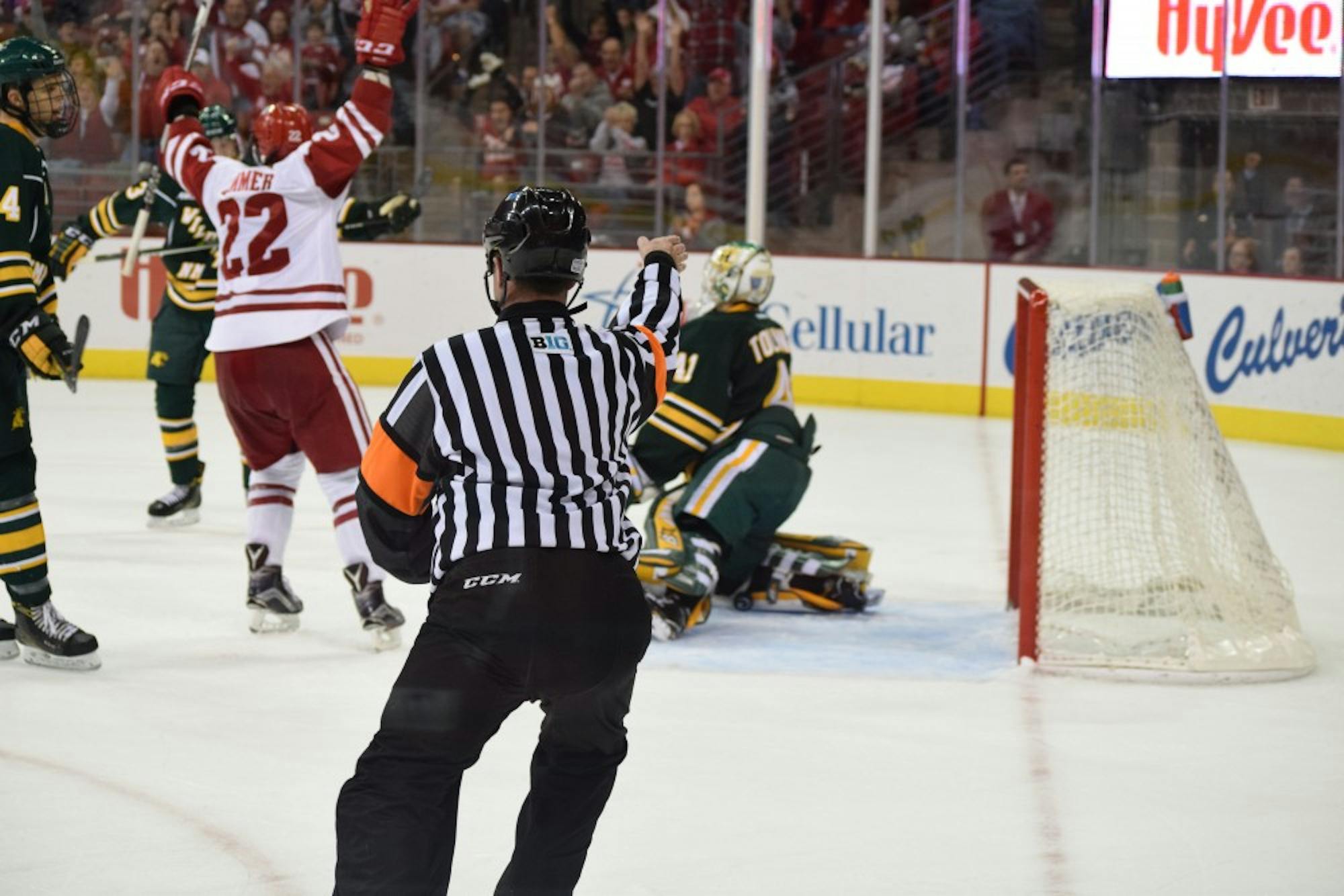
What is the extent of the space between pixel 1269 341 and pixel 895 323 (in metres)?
1.96

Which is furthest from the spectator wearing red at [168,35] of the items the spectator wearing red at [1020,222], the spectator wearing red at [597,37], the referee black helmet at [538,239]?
the referee black helmet at [538,239]

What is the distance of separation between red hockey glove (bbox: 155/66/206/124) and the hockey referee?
2757 millimetres

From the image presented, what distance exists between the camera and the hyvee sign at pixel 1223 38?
38.2 ft

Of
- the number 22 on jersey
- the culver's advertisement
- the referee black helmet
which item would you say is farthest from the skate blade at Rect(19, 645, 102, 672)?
the culver's advertisement

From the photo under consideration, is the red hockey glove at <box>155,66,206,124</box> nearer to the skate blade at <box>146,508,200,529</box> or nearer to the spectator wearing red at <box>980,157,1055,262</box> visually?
the skate blade at <box>146,508,200,529</box>

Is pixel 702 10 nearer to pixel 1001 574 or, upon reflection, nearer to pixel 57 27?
pixel 57 27

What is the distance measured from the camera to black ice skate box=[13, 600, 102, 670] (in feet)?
15.3

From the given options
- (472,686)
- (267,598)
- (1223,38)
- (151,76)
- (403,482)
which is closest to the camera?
(472,686)

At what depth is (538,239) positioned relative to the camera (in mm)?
2529

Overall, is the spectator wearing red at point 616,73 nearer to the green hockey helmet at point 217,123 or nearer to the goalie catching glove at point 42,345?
the green hockey helmet at point 217,123

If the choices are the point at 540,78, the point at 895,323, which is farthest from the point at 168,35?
the point at 895,323

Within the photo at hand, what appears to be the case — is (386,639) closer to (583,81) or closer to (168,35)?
(583,81)

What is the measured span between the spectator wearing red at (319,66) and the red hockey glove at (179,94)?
7716 mm

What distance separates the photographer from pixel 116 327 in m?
11.0
